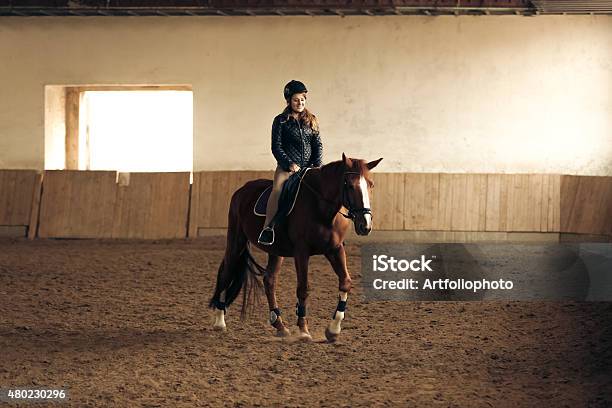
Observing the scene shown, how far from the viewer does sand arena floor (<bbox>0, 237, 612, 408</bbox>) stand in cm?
641

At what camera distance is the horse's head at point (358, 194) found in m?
7.35

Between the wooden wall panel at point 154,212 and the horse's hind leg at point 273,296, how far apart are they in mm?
8327

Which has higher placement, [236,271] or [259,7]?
[259,7]

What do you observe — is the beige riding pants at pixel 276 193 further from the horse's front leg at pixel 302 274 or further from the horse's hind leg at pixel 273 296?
the horse's hind leg at pixel 273 296

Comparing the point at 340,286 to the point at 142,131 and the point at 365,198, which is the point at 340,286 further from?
the point at 142,131

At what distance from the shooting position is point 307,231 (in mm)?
7863

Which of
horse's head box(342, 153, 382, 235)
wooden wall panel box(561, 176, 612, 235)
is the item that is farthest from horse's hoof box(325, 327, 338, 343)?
wooden wall panel box(561, 176, 612, 235)

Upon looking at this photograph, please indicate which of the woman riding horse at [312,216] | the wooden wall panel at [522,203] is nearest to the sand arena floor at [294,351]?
the woman riding horse at [312,216]

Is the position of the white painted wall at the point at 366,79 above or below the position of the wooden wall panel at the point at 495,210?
above

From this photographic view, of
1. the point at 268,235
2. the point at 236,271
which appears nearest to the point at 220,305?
the point at 236,271

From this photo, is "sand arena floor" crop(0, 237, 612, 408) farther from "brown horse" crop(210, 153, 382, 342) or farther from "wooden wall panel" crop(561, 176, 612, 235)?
"wooden wall panel" crop(561, 176, 612, 235)

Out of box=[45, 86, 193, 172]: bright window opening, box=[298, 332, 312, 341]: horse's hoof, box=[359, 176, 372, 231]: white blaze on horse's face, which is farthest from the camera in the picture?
box=[45, 86, 193, 172]: bright window opening

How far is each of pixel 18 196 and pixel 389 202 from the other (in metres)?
6.76

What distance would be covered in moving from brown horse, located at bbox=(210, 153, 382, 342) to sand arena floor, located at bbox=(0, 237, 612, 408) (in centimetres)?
39
